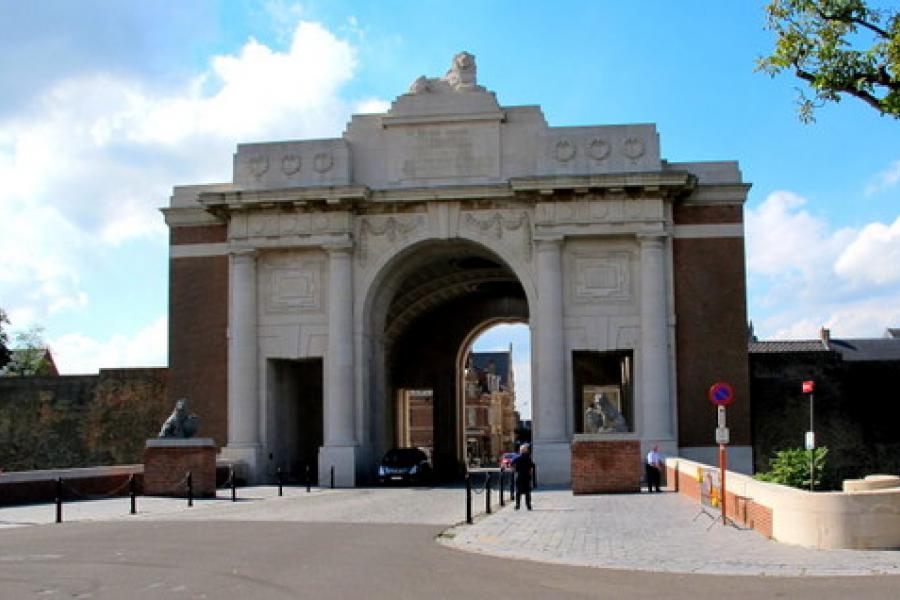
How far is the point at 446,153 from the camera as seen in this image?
40656mm

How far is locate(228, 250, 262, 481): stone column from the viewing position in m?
40.3

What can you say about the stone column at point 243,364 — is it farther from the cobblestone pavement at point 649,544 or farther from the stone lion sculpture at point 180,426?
the cobblestone pavement at point 649,544

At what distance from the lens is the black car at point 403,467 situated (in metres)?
39.4

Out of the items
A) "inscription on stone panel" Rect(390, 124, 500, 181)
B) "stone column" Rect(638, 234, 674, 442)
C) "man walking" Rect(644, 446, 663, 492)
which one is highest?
"inscription on stone panel" Rect(390, 124, 500, 181)

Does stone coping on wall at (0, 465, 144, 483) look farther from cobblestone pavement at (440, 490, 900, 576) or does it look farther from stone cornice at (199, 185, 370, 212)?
cobblestone pavement at (440, 490, 900, 576)

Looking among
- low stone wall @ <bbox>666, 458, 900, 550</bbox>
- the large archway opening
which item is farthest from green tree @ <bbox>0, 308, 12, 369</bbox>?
low stone wall @ <bbox>666, 458, 900, 550</bbox>

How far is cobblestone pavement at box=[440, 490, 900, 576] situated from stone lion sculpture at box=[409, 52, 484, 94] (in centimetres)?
2019

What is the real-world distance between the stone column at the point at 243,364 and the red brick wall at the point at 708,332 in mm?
14198

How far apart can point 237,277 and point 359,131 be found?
21.4ft

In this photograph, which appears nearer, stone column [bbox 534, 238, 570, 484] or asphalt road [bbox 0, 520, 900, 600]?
asphalt road [bbox 0, 520, 900, 600]

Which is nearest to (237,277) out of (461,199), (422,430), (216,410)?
(216,410)

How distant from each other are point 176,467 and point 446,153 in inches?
577

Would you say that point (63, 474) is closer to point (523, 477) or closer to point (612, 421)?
point (523, 477)

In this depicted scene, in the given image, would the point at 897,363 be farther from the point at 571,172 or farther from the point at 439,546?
the point at 439,546
